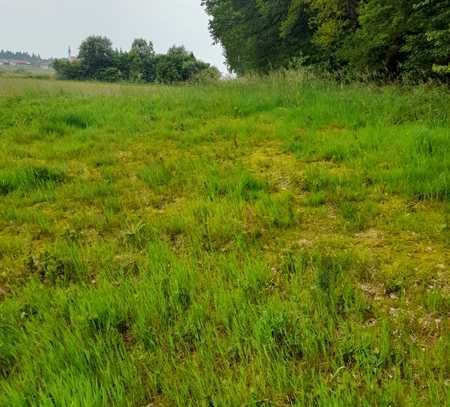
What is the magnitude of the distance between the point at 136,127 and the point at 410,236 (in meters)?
6.96

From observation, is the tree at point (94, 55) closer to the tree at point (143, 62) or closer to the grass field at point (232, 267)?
the tree at point (143, 62)

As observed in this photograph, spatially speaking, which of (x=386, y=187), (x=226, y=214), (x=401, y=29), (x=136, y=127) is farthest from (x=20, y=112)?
(x=401, y=29)

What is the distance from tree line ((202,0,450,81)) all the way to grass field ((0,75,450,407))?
4.91 metres

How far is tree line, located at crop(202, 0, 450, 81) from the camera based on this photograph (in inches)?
488

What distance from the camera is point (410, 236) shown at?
367cm

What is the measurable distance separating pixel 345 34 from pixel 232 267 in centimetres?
1805

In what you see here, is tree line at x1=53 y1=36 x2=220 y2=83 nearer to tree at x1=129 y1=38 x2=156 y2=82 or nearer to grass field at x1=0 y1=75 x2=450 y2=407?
tree at x1=129 y1=38 x2=156 y2=82

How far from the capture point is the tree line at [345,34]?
12.4 metres

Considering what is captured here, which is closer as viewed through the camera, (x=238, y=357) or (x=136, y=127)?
(x=238, y=357)

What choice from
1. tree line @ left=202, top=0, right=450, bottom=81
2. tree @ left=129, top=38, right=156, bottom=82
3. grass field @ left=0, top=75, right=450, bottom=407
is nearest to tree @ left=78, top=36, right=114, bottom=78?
tree @ left=129, top=38, right=156, bottom=82

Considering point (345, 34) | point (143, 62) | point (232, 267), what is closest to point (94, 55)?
point (143, 62)

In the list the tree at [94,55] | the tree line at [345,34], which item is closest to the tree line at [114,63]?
the tree at [94,55]

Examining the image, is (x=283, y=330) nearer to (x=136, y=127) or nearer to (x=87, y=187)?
(x=87, y=187)

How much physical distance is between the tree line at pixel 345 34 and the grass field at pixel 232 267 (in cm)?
491
